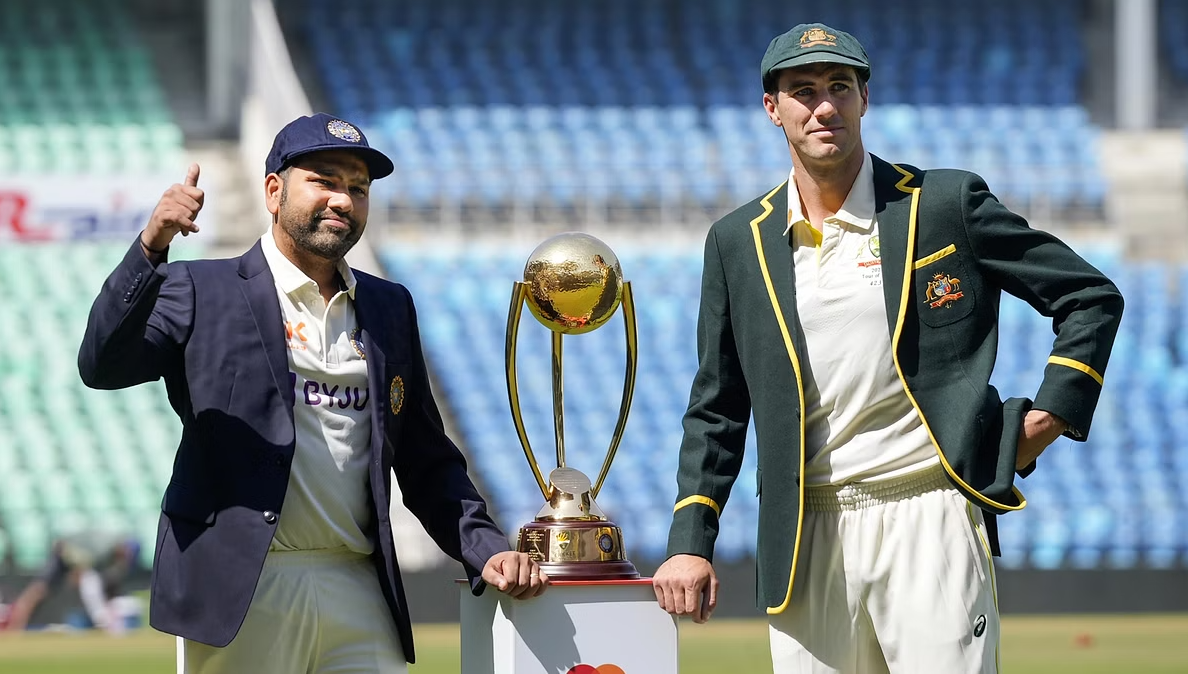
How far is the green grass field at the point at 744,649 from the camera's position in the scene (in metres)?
8.94

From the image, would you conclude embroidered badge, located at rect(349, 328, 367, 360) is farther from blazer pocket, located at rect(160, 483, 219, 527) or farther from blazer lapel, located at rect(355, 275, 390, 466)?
blazer pocket, located at rect(160, 483, 219, 527)

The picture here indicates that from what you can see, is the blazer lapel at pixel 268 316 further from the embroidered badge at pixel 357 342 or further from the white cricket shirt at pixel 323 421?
the embroidered badge at pixel 357 342

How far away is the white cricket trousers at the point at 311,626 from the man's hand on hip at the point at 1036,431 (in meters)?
1.25

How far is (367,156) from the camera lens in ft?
10.4

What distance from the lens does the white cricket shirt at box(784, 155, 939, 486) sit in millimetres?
3014

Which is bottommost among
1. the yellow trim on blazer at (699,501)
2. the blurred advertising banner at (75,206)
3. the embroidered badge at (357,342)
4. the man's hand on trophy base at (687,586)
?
the man's hand on trophy base at (687,586)

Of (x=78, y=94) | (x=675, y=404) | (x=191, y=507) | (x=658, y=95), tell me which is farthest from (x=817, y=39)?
(x=78, y=94)

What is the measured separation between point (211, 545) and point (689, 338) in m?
11.4

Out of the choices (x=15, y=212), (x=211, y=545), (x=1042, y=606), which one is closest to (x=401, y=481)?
(x=211, y=545)

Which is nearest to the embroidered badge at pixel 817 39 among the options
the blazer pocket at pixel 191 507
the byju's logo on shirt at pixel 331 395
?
the byju's logo on shirt at pixel 331 395

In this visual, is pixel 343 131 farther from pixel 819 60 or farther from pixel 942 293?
pixel 942 293

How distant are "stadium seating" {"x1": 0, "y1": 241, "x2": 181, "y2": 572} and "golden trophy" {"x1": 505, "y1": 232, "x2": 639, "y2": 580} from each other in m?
9.37

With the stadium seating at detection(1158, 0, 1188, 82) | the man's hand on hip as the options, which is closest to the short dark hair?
the man's hand on hip

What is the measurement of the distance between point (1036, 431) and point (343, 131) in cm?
143
